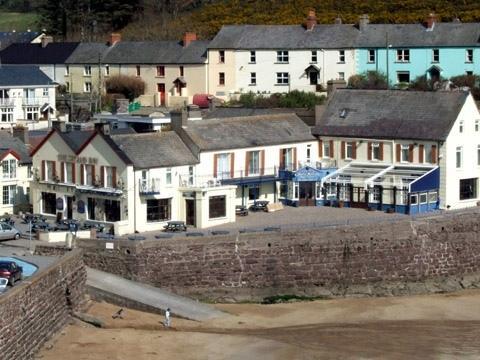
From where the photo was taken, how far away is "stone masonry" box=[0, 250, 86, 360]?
1328 inches

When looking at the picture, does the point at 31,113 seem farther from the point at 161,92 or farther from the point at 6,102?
the point at 161,92

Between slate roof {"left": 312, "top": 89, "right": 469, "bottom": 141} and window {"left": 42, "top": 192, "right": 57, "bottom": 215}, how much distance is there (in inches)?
432

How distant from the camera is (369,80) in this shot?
229ft

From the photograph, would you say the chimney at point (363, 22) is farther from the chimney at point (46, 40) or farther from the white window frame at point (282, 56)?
the chimney at point (46, 40)

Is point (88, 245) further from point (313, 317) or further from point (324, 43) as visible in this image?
point (324, 43)

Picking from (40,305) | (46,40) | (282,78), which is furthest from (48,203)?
(46,40)

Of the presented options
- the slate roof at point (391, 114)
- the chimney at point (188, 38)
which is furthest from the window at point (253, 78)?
the slate roof at point (391, 114)

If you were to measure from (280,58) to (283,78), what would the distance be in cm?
103

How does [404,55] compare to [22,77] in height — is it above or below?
above

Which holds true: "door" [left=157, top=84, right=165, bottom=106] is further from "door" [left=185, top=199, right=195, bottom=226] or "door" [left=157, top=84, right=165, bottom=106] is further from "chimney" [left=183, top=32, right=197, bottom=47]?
"door" [left=185, top=199, right=195, bottom=226]

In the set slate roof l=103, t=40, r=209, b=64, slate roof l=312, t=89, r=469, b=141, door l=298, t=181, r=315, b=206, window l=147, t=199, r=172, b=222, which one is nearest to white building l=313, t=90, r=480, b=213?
slate roof l=312, t=89, r=469, b=141

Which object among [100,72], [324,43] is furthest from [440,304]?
[100,72]

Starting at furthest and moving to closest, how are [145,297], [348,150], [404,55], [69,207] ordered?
[404,55]
[348,150]
[69,207]
[145,297]

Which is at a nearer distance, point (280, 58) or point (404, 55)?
point (404, 55)
